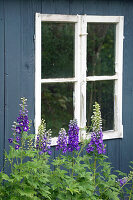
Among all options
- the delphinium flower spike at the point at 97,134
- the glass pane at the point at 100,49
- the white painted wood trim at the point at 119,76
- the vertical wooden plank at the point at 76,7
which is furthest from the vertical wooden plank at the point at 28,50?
the white painted wood trim at the point at 119,76

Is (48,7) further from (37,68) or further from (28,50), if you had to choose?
(37,68)

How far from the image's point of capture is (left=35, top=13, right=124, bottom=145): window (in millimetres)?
6629

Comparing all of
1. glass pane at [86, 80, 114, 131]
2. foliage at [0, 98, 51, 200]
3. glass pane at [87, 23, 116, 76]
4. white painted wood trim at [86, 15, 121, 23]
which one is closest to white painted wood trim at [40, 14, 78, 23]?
white painted wood trim at [86, 15, 121, 23]

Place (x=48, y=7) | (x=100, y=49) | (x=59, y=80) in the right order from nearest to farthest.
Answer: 1. (x=48, y=7)
2. (x=59, y=80)
3. (x=100, y=49)

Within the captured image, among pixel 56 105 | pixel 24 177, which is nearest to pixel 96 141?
pixel 24 177

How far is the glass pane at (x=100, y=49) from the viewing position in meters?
7.08

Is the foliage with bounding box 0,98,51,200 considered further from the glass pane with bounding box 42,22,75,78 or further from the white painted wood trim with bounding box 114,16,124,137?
the white painted wood trim with bounding box 114,16,124,137

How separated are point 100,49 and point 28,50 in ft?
3.96

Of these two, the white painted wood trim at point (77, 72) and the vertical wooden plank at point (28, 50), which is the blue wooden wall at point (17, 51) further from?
the white painted wood trim at point (77, 72)

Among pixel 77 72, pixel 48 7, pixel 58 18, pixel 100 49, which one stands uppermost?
pixel 48 7

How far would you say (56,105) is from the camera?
680 cm

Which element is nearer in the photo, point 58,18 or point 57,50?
point 58,18

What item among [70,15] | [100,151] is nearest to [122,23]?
[70,15]

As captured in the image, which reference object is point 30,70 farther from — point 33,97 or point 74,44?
point 74,44
